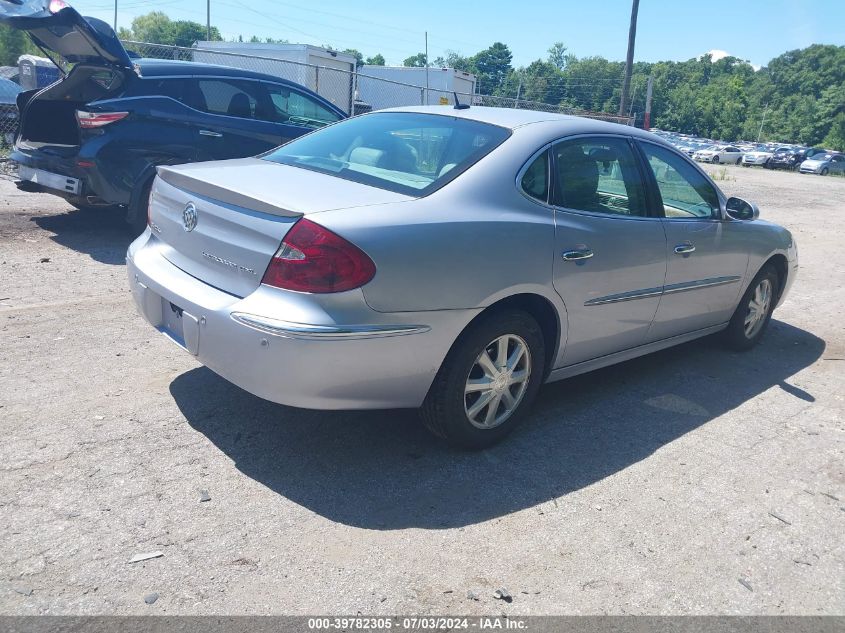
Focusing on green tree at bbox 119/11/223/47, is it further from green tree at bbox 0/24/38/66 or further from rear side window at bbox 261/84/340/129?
rear side window at bbox 261/84/340/129

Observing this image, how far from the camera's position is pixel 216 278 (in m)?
3.23

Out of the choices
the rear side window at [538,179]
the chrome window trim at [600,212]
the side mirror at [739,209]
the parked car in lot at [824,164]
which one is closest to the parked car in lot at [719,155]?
the parked car in lot at [824,164]

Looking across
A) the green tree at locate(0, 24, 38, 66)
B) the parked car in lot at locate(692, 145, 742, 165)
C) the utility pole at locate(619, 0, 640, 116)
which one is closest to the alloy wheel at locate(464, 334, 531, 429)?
the utility pole at locate(619, 0, 640, 116)

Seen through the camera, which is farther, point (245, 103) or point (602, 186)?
point (245, 103)

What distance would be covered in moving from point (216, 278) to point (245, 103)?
5.07m

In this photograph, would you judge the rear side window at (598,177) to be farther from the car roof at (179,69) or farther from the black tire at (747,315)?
the car roof at (179,69)

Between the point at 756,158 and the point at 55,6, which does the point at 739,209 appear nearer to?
the point at 55,6

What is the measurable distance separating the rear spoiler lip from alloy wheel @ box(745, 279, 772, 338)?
13.3 feet

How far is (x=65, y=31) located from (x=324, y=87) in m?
12.3

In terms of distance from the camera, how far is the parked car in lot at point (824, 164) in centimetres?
A: 4428

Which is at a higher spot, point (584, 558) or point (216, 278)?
point (216, 278)

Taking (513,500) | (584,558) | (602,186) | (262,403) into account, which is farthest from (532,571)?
(602,186)

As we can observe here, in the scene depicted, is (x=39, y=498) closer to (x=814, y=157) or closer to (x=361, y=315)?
(x=361, y=315)

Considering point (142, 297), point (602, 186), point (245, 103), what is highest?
point (245, 103)
